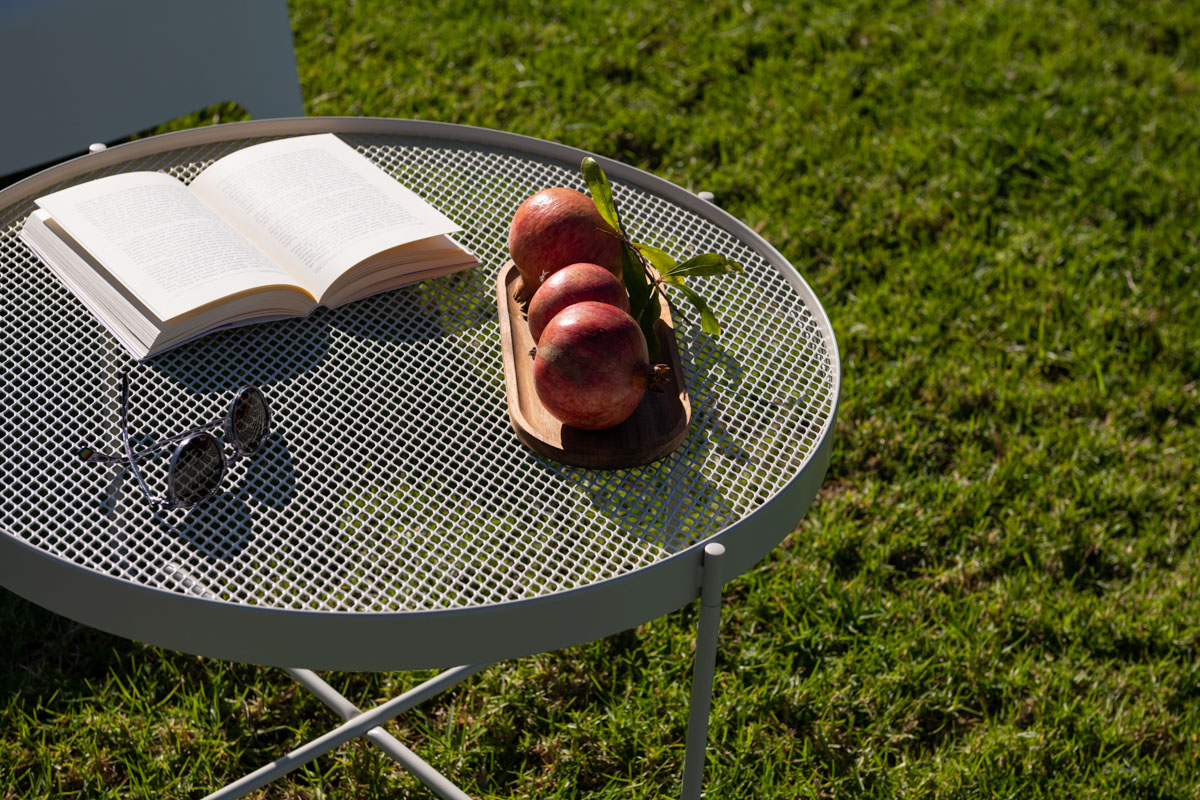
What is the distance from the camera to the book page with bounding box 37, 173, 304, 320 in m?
1.62

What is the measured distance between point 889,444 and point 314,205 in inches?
60.9

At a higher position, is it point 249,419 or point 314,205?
point 314,205

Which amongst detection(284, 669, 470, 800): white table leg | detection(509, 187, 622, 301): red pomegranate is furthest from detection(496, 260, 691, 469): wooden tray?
detection(284, 669, 470, 800): white table leg

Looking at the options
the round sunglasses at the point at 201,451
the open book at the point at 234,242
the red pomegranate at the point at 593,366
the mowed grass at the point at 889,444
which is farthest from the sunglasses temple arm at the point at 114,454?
the mowed grass at the point at 889,444

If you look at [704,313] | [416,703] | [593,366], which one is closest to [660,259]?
[704,313]

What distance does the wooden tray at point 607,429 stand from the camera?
1.50 m

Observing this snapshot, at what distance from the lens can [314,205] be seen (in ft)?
5.92

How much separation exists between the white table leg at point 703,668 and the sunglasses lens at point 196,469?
615 mm

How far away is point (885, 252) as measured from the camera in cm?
329

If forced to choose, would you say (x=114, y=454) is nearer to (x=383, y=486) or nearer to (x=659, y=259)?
(x=383, y=486)

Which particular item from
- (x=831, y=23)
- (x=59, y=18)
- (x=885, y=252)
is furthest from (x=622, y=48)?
(x=59, y=18)

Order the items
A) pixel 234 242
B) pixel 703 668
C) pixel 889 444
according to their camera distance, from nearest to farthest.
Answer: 1. pixel 703 668
2. pixel 234 242
3. pixel 889 444

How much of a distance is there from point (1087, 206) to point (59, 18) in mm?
2895

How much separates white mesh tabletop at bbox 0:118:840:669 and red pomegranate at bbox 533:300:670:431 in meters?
0.10
